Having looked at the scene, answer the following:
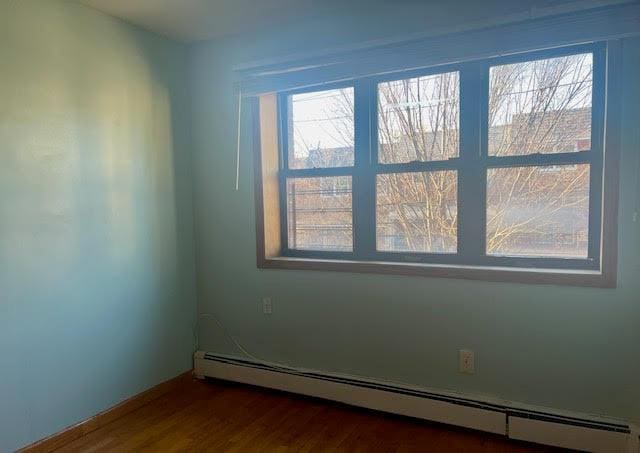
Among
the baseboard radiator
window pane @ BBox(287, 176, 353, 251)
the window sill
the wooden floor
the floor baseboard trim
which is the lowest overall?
the wooden floor

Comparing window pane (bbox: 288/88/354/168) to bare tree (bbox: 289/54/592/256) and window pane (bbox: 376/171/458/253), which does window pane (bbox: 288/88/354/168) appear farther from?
window pane (bbox: 376/171/458/253)

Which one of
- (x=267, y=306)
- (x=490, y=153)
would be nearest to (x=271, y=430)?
(x=267, y=306)

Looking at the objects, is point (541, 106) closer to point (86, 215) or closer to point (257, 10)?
point (257, 10)

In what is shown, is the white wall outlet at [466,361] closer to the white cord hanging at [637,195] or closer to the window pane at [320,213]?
the window pane at [320,213]

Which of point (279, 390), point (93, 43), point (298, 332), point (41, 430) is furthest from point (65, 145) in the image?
point (279, 390)

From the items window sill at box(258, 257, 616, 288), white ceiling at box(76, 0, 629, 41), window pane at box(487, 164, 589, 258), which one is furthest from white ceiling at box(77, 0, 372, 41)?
window sill at box(258, 257, 616, 288)

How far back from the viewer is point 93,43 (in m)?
2.33

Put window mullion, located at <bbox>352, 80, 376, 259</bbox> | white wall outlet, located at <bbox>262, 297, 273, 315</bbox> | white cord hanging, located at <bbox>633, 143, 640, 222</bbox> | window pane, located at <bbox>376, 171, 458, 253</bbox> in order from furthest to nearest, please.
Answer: white wall outlet, located at <bbox>262, 297, 273, 315</bbox>
window mullion, located at <bbox>352, 80, 376, 259</bbox>
window pane, located at <bbox>376, 171, 458, 253</bbox>
white cord hanging, located at <bbox>633, 143, 640, 222</bbox>

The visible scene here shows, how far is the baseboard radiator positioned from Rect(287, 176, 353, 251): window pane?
807mm

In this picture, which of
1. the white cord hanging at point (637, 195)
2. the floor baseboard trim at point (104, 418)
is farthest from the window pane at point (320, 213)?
the white cord hanging at point (637, 195)

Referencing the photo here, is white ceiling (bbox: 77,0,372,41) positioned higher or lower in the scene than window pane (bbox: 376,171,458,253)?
higher

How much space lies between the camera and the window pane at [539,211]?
210 centimetres

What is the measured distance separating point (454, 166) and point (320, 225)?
90 cm

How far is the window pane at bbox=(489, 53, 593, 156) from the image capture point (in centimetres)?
207
